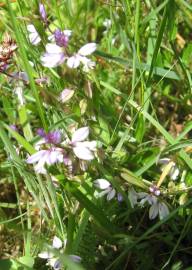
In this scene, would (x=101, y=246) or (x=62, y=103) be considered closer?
(x=62, y=103)

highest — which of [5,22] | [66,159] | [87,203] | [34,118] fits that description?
[5,22]

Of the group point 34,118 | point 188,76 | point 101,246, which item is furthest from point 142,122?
point 34,118

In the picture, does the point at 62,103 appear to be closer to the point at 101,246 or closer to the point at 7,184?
the point at 101,246

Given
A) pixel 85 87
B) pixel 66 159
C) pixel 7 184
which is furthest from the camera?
pixel 7 184

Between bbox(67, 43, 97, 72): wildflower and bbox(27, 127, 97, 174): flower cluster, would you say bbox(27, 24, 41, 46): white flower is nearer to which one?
bbox(67, 43, 97, 72): wildflower

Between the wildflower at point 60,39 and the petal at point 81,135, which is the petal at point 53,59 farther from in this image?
Result: the petal at point 81,135

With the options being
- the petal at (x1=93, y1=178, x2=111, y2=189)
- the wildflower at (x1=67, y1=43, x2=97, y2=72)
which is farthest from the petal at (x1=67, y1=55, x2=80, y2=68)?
the petal at (x1=93, y1=178, x2=111, y2=189)
